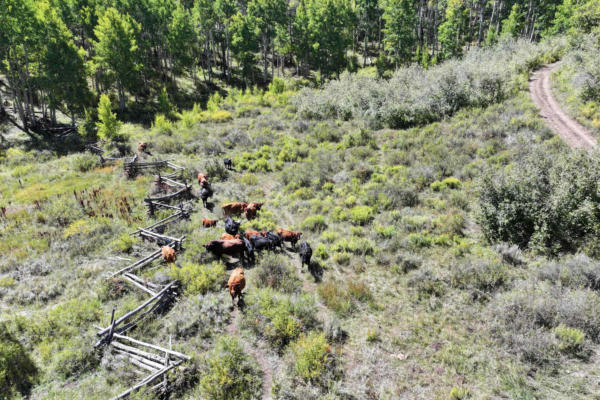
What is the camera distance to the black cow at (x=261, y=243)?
11922 mm

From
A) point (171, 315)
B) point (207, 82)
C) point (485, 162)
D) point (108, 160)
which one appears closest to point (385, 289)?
point (171, 315)

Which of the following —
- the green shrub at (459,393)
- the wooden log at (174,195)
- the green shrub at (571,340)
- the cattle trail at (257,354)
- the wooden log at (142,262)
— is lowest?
the cattle trail at (257,354)

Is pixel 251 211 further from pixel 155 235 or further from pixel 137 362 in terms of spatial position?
pixel 137 362

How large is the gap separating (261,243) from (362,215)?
16.5 feet

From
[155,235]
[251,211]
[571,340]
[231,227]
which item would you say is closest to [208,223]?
[231,227]

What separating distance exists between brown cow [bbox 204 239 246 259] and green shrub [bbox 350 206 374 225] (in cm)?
544

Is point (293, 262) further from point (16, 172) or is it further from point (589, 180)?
point (16, 172)

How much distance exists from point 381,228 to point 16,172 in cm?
2928

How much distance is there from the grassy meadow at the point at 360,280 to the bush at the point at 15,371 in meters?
0.05

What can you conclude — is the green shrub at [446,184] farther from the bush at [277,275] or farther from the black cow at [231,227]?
the black cow at [231,227]

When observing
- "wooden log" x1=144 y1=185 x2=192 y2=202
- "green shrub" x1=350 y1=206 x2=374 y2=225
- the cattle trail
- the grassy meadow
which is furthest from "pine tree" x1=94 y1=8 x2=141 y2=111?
the cattle trail

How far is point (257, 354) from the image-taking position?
7914 mm

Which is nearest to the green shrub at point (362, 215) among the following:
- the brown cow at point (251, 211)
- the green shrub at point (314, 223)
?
the green shrub at point (314, 223)

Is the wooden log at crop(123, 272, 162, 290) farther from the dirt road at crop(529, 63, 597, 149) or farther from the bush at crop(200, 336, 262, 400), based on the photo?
the dirt road at crop(529, 63, 597, 149)
